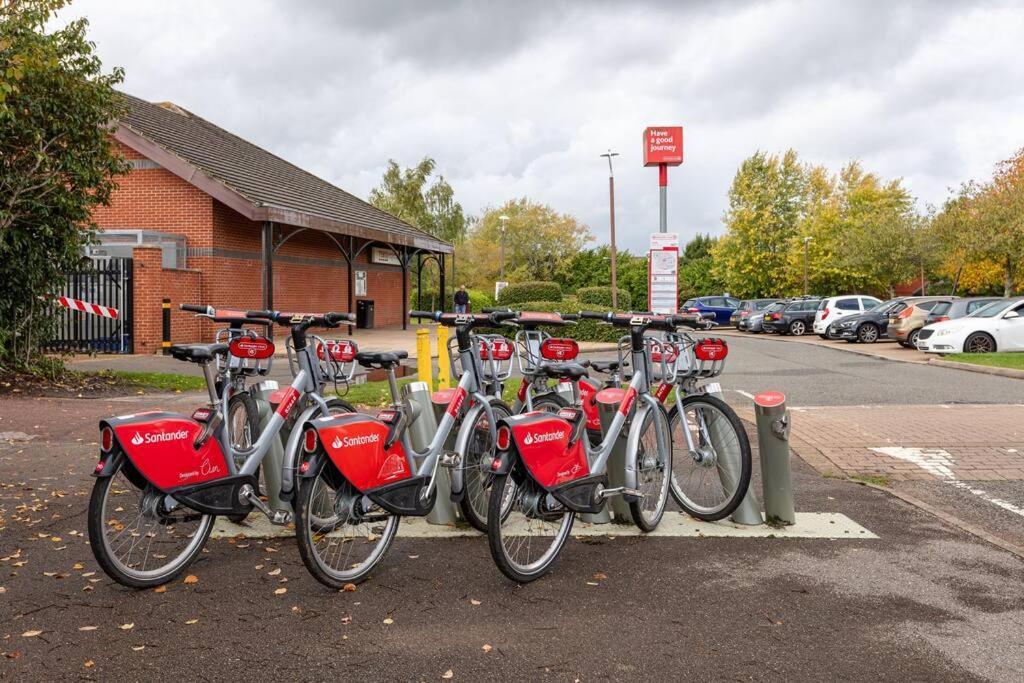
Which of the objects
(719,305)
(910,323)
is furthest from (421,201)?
(910,323)

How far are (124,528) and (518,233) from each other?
57374 millimetres

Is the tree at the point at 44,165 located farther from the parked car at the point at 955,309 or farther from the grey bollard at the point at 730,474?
the parked car at the point at 955,309

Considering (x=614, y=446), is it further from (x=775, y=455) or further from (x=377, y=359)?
(x=377, y=359)

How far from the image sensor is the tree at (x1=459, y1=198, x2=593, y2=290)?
60375 mm

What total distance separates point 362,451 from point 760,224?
56.4 m

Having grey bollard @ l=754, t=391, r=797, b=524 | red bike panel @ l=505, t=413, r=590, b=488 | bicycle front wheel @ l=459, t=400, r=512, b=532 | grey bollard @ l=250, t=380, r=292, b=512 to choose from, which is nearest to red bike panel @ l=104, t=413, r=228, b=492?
grey bollard @ l=250, t=380, r=292, b=512

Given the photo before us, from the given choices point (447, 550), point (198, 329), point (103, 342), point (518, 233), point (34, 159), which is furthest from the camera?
point (518, 233)

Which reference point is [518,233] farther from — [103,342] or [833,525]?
[833,525]

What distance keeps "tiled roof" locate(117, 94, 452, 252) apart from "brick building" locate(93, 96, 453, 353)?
5cm

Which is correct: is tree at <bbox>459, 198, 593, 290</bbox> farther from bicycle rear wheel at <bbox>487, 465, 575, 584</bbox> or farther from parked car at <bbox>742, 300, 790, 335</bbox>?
bicycle rear wheel at <bbox>487, 465, 575, 584</bbox>

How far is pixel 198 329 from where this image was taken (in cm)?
2048

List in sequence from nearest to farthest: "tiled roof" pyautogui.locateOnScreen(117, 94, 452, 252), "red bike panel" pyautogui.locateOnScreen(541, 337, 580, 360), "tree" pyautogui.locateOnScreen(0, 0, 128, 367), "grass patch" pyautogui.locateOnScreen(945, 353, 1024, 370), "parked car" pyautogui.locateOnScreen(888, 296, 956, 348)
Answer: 1. "red bike panel" pyautogui.locateOnScreen(541, 337, 580, 360)
2. "tree" pyautogui.locateOnScreen(0, 0, 128, 367)
3. "grass patch" pyautogui.locateOnScreen(945, 353, 1024, 370)
4. "tiled roof" pyautogui.locateOnScreen(117, 94, 452, 252)
5. "parked car" pyautogui.locateOnScreen(888, 296, 956, 348)

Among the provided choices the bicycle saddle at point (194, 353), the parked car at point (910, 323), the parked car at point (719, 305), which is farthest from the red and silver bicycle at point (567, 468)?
the parked car at point (719, 305)

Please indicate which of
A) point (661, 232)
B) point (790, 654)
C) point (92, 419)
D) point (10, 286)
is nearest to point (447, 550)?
point (790, 654)
